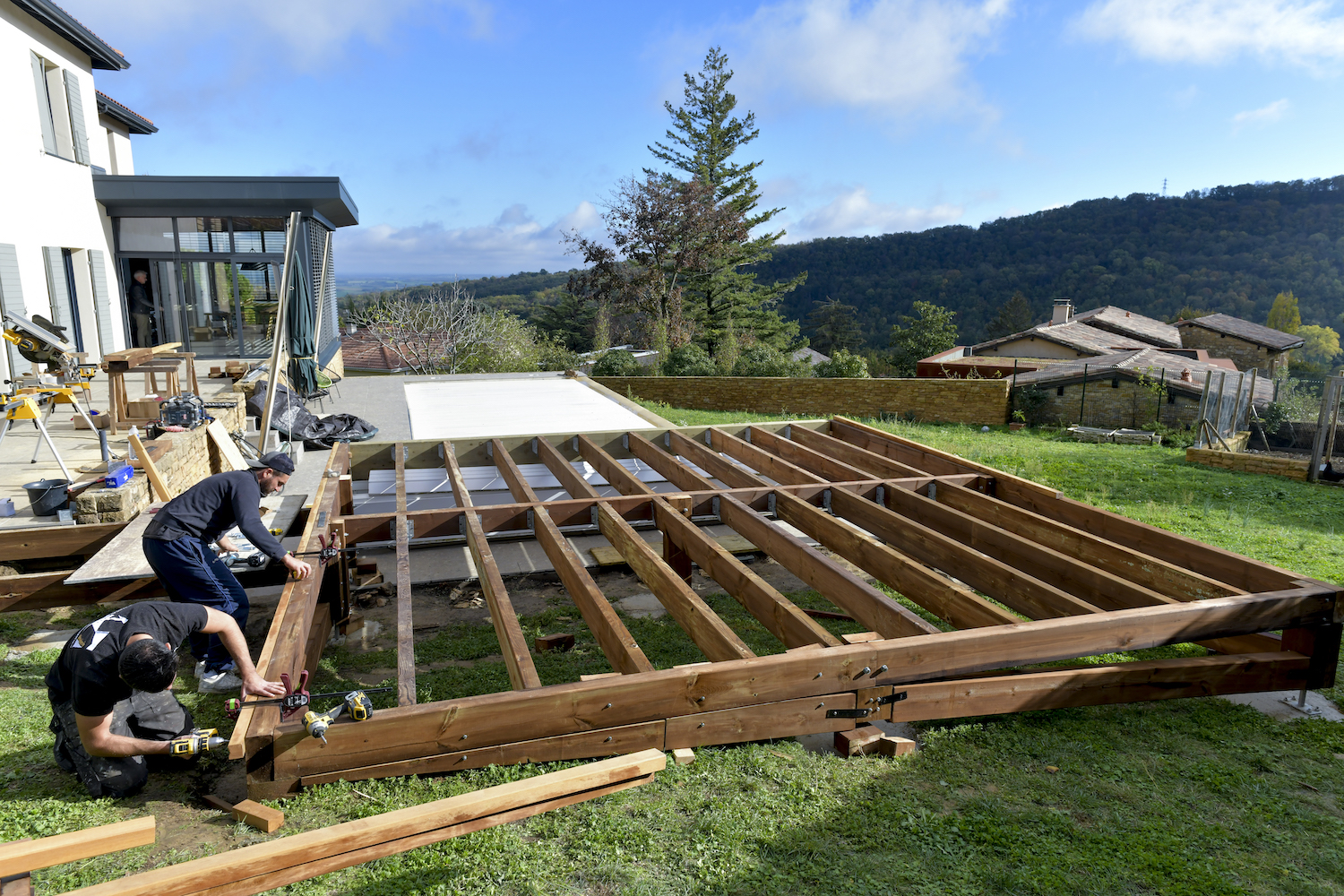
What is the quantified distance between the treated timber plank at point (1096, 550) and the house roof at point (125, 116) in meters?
18.9

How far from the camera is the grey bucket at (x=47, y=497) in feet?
18.7

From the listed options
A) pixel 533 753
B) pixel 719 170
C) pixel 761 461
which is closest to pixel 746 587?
pixel 533 753

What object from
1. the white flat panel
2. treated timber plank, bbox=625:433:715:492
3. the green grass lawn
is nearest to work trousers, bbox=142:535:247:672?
the green grass lawn

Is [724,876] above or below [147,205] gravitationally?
below

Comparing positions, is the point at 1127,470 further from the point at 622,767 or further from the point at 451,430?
the point at 622,767

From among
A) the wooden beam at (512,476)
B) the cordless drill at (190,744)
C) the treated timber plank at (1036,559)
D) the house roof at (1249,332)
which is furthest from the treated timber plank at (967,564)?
the house roof at (1249,332)

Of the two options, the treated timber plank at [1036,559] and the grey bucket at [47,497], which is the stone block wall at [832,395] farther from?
the grey bucket at [47,497]

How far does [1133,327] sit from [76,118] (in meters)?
42.2

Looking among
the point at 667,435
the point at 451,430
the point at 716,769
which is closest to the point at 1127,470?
the point at 667,435

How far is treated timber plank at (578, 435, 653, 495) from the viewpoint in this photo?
6414mm

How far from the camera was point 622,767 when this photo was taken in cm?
305

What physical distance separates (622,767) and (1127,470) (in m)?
11.4

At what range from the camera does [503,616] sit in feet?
13.4

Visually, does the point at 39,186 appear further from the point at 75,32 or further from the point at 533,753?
the point at 533,753
